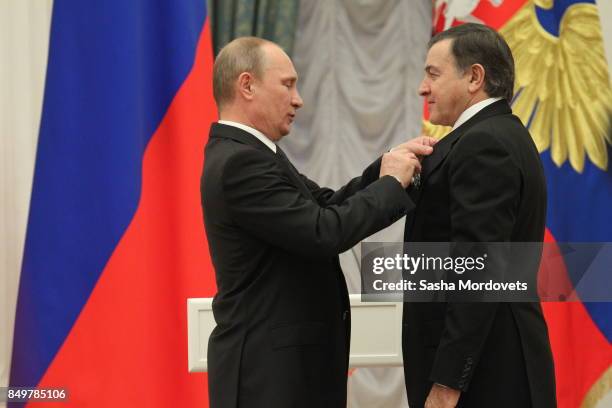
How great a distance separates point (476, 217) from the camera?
1.98m

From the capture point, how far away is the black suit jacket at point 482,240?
79.0 inches

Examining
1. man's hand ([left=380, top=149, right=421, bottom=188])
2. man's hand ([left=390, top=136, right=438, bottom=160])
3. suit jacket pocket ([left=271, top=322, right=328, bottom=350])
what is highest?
man's hand ([left=390, top=136, right=438, bottom=160])

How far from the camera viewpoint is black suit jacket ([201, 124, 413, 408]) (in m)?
2.14

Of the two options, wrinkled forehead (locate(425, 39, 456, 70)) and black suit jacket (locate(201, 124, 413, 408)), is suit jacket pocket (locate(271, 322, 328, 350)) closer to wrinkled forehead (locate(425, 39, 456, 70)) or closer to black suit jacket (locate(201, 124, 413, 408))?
black suit jacket (locate(201, 124, 413, 408))

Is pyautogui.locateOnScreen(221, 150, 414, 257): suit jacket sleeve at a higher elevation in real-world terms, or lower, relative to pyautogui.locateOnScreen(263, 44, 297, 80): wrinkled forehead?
lower

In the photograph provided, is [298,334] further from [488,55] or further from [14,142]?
[14,142]

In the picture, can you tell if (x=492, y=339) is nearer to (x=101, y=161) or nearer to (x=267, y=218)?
(x=267, y=218)

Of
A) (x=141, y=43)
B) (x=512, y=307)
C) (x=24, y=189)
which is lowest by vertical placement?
(x=512, y=307)

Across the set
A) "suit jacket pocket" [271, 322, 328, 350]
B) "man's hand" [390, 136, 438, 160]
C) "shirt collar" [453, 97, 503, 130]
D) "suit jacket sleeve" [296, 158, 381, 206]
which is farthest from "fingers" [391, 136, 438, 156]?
"suit jacket pocket" [271, 322, 328, 350]

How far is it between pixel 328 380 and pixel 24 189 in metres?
2.08

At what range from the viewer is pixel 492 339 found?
2098mm

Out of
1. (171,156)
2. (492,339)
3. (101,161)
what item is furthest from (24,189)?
(492,339)

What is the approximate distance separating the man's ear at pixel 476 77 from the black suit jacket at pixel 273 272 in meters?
0.35

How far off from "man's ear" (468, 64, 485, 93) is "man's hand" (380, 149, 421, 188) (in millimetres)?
250
